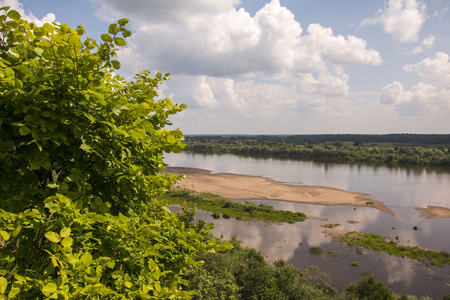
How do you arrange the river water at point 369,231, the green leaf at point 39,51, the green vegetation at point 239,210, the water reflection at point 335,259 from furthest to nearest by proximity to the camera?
the green vegetation at point 239,210 → the river water at point 369,231 → the water reflection at point 335,259 → the green leaf at point 39,51

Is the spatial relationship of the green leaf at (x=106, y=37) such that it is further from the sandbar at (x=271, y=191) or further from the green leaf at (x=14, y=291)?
the sandbar at (x=271, y=191)

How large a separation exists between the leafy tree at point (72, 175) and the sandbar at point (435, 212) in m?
41.3

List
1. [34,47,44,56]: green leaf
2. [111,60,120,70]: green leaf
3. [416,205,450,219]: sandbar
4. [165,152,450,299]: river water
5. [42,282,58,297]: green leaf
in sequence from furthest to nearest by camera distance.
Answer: [416,205,450,219]: sandbar
[165,152,450,299]: river water
[111,60,120,70]: green leaf
[34,47,44,56]: green leaf
[42,282,58,297]: green leaf

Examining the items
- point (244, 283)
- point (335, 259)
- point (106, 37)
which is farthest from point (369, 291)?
point (106, 37)

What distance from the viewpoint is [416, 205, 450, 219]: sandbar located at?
113 feet

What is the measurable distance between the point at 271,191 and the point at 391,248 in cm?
2301

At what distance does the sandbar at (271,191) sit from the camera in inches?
1626

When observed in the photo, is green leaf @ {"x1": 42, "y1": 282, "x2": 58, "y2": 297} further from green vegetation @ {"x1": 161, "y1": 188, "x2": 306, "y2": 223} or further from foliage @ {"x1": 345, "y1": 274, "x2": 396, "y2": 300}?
green vegetation @ {"x1": 161, "y1": 188, "x2": 306, "y2": 223}

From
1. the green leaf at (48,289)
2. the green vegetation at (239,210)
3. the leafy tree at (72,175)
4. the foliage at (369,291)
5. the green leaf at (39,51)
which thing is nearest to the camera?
the green leaf at (48,289)

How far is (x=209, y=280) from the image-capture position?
12461mm

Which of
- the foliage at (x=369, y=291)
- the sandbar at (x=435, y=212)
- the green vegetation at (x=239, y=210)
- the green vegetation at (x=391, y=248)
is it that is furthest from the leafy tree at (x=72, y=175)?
the sandbar at (x=435, y=212)

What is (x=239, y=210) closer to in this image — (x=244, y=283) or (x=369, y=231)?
(x=369, y=231)

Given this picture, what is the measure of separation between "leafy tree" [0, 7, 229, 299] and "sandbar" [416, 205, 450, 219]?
1624 inches

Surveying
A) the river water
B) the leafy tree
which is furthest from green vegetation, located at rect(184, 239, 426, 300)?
the leafy tree
